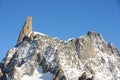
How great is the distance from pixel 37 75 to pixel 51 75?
7.84m

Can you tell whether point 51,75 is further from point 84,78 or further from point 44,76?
point 84,78

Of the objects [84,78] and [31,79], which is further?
[31,79]

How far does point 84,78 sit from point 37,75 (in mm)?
34729

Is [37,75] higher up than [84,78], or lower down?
higher up

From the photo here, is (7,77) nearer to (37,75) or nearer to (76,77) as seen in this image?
(37,75)

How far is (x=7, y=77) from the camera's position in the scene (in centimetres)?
19950

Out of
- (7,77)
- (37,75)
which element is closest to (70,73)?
(37,75)

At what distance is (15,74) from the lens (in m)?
200

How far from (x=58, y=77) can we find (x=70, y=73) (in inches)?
418

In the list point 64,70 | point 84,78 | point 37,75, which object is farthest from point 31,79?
point 84,78

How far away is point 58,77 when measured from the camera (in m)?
188

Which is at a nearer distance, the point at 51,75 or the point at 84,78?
the point at 84,78

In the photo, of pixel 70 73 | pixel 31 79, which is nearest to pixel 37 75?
pixel 31 79

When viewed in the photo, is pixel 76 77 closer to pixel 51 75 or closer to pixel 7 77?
pixel 51 75
